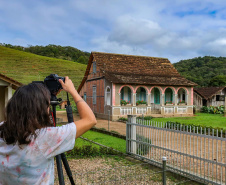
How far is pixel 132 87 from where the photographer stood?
20.9 metres

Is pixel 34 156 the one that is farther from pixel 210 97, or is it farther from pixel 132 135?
pixel 210 97

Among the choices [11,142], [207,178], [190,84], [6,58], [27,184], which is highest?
[6,58]

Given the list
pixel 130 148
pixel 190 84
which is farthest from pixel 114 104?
pixel 130 148

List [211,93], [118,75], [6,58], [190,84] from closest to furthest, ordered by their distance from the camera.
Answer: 1. [118,75]
2. [190,84]
3. [211,93]
4. [6,58]

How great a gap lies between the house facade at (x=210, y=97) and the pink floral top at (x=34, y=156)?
28.9 meters

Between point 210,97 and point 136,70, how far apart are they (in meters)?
11.4

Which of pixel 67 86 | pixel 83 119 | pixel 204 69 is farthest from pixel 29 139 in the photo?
pixel 204 69

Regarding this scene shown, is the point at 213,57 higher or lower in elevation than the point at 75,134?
higher

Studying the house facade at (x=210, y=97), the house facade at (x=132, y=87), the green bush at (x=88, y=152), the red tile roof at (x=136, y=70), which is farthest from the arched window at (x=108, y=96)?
the green bush at (x=88, y=152)

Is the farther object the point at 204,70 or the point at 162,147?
the point at 204,70

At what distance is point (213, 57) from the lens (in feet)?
225

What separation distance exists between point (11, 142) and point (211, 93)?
3001 cm

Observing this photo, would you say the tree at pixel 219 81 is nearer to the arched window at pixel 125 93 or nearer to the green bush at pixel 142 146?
the arched window at pixel 125 93

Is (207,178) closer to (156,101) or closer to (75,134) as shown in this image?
(75,134)
